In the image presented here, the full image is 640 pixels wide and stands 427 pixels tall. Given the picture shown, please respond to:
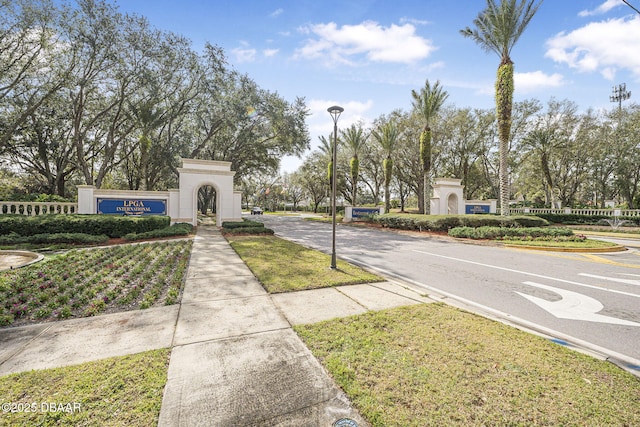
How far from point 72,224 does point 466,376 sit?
14642 millimetres

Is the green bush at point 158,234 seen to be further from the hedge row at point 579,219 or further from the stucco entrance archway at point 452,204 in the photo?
the hedge row at point 579,219

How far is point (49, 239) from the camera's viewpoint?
10.2 metres

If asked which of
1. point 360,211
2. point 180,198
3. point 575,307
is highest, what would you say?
point 180,198

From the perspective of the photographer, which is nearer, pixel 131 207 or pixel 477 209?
pixel 131 207

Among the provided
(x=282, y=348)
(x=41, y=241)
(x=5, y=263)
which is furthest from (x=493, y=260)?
(x=41, y=241)

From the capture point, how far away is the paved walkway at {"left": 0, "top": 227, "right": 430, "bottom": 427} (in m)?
2.32

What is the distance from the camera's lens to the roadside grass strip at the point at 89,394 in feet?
A: 6.99

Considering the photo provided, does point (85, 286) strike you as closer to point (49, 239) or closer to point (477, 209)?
point (49, 239)

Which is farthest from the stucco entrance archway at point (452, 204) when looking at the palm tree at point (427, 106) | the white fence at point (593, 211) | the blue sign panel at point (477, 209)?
the white fence at point (593, 211)

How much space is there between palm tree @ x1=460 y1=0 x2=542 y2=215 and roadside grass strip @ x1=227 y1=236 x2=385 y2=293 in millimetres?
14840

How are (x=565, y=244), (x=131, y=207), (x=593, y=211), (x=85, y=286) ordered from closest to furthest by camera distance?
(x=85, y=286) → (x=565, y=244) → (x=131, y=207) → (x=593, y=211)

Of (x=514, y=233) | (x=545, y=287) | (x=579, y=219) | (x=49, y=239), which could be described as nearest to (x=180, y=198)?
(x=49, y=239)

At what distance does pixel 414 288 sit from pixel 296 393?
13.8ft

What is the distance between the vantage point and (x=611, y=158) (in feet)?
93.2
